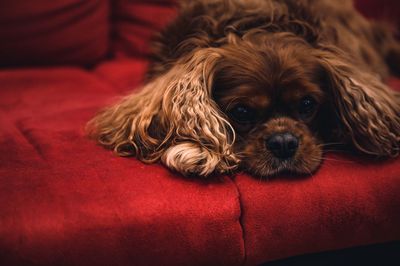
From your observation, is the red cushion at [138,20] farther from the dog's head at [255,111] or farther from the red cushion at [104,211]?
the red cushion at [104,211]

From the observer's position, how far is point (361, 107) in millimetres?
1578

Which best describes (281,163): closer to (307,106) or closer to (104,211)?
(307,106)

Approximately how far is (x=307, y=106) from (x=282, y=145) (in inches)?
9.1

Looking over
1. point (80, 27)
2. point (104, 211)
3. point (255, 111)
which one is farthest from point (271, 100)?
point (80, 27)

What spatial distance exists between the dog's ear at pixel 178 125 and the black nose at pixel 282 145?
128 mm

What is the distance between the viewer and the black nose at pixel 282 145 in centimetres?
145

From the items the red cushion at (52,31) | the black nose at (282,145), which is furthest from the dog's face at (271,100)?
the red cushion at (52,31)

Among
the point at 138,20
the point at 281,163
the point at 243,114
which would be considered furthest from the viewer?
the point at 138,20

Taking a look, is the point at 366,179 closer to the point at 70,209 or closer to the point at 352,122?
the point at 352,122

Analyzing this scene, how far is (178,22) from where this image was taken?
1920 millimetres

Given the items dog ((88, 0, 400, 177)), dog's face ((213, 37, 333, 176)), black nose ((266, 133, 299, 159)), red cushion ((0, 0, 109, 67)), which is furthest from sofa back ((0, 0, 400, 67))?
black nose ((266, 133, 299, 159))

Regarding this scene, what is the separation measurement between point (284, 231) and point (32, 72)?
153 centimetres

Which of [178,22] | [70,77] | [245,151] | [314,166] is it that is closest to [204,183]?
[245,151]

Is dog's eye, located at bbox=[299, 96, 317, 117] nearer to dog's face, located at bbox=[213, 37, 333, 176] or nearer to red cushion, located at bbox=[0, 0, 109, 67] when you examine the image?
dog's face, located at bbox=[213, 37, 333, 176]
